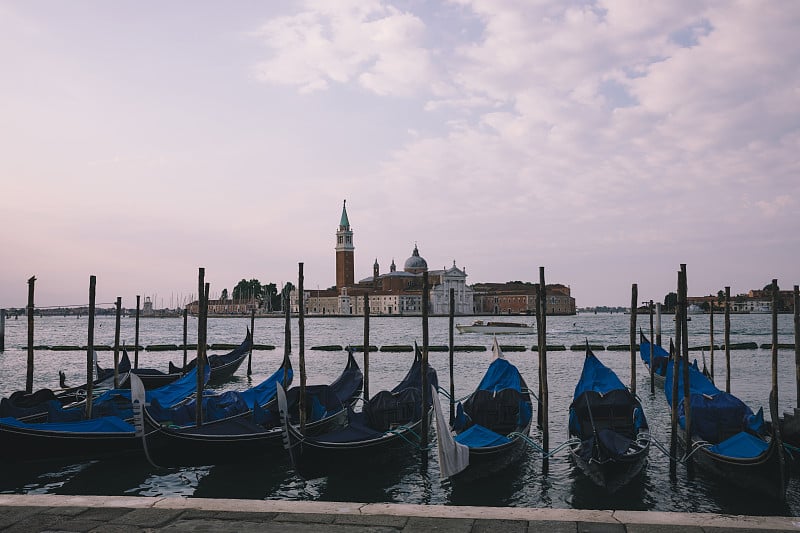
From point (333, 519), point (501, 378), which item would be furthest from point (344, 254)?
point (333, 519)

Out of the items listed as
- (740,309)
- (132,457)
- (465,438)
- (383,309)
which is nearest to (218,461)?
Result: (132,457)

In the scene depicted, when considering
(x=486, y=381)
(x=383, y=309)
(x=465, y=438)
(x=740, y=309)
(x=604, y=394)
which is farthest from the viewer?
(x=740, y=309)

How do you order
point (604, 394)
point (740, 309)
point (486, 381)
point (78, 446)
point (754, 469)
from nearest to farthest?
point (754, 469), point (78, 446), point (604, 394), point (486, 381), point (740, 309)

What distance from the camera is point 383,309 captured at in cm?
10462

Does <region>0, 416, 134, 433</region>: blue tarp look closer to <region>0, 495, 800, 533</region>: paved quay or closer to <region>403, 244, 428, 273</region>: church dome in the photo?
<region>0, 495, 800, 533</region>: paved quay

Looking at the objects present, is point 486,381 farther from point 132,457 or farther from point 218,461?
point 132,457

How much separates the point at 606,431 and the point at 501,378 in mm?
3714

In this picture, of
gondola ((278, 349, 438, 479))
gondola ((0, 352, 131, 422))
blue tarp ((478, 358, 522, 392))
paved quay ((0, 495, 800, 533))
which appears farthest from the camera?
blue tarp ((478, 358, 522, 392))

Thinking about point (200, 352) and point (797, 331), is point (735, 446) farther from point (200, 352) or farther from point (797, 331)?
point (200, 352)

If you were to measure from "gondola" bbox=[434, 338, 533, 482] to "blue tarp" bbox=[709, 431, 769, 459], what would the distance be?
7.41 feet

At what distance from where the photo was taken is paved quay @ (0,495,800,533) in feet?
12.5

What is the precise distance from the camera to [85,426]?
334 inches

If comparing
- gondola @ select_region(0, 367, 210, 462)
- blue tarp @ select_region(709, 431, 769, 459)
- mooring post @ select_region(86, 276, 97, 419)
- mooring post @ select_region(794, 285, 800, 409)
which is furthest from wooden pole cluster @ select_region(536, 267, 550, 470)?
mooring post @ select_region(86, 276, 97, 419)

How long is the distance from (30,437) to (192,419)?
201 centimetres
